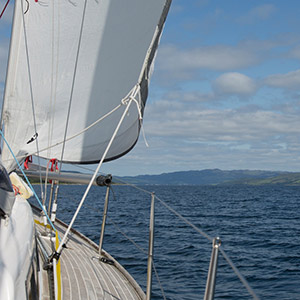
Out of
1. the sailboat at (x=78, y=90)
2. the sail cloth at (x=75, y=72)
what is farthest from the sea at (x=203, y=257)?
the sail cloth at (x=75, y=72)

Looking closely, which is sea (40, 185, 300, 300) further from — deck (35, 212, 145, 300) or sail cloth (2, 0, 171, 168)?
sail cloth (2, 0, 171, 168)

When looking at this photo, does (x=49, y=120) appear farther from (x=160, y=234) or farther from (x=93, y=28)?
(x=160, y=234)

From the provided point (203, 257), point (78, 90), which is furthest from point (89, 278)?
point (203, 257)

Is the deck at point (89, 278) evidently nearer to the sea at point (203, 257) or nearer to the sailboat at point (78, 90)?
the sailboat at point (78, 90)

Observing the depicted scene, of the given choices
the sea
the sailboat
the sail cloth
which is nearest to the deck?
the sailboat

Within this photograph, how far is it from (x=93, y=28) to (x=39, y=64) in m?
0.97

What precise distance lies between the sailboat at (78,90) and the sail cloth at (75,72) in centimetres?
1

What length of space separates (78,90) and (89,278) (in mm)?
2796

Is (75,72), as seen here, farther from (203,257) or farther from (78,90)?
(203,257)

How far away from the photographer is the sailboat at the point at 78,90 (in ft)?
17.2

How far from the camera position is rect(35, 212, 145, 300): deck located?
4195 millimetres

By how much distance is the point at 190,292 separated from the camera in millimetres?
9336

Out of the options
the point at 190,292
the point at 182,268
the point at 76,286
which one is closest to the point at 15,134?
the point at 76,286

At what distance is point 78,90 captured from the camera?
6.17 m
